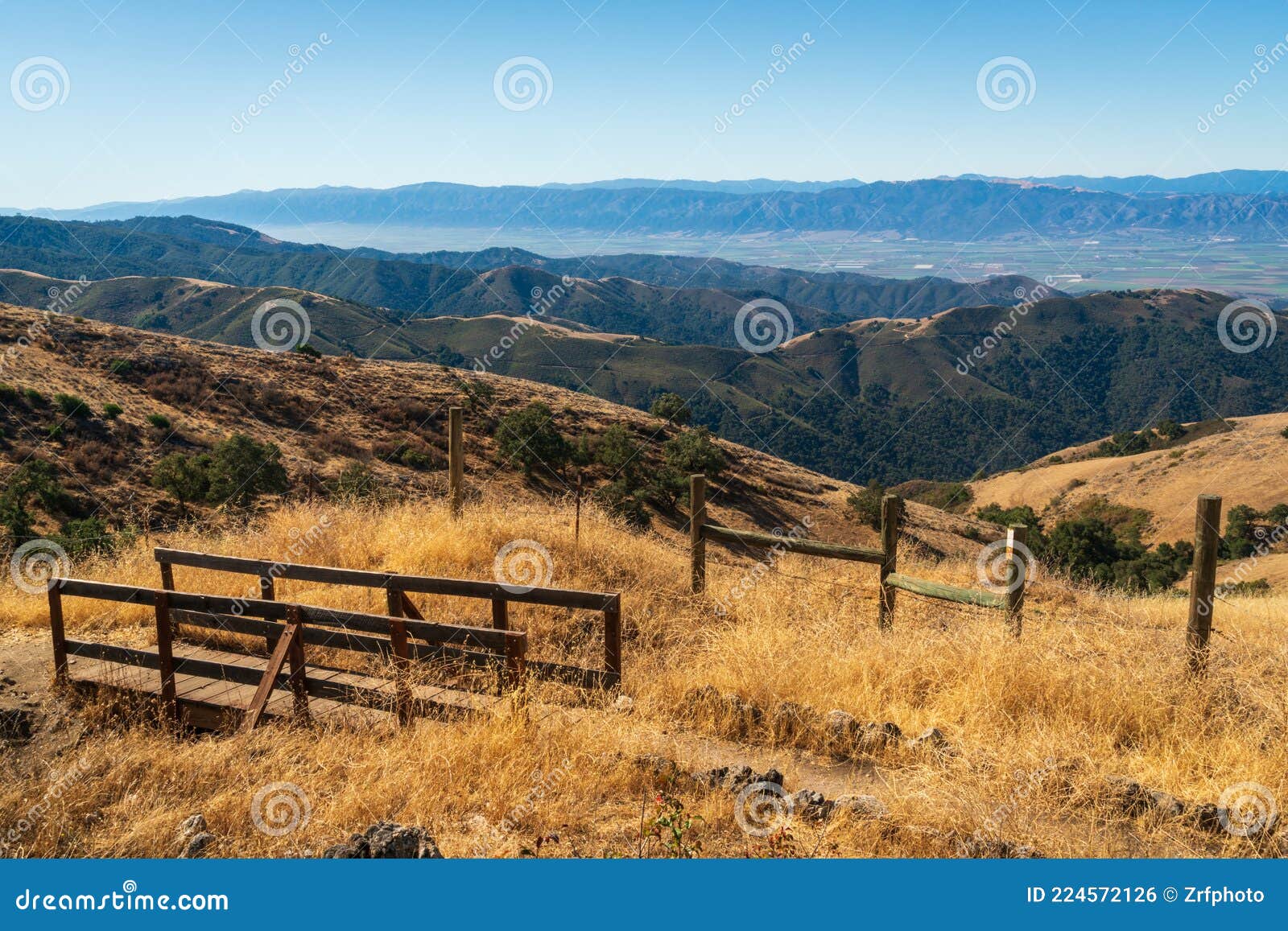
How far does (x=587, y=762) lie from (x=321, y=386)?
35.4 meters

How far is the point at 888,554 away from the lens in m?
8.09

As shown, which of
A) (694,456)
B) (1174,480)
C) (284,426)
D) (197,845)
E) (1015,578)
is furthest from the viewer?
(1174,480)

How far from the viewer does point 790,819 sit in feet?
14.0

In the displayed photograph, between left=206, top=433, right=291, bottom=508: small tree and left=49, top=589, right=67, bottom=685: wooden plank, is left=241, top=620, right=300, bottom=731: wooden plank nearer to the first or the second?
left=49, top=589, right=67, bottom=685: wooden plank

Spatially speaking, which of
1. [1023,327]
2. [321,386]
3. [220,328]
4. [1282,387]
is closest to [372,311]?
[220,328]

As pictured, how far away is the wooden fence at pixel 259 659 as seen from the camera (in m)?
5.59

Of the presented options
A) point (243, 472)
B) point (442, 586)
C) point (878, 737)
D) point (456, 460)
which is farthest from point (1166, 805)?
point (243, 472)

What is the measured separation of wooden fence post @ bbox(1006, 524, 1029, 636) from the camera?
6930mm

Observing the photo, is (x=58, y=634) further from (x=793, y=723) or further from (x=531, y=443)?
(x=531, y=443)

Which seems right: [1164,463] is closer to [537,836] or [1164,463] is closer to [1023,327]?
[537,836]

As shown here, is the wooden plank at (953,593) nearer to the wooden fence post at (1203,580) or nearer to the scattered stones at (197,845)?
the wooden fence post at (1203,580)

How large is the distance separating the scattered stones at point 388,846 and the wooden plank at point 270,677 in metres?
2.20

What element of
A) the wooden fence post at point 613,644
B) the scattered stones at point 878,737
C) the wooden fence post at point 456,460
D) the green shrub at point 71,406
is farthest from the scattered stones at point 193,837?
the green shrub at point 71,406

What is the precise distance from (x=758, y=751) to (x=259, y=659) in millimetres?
4399
